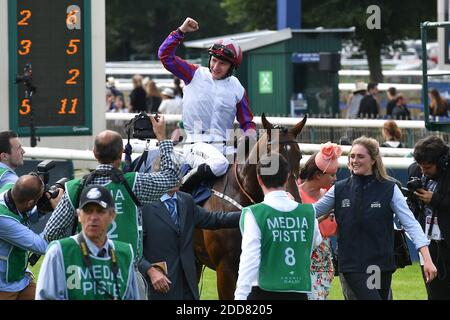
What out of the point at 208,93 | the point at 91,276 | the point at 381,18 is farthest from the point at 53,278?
the point at 381,18

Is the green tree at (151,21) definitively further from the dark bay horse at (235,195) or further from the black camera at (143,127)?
the black camera at (143,127)

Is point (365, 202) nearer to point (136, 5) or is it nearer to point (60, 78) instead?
point (60, 78)

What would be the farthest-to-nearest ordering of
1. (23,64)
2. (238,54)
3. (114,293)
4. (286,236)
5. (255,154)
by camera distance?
(23,64) < (238,54) < (255,154) < (286,236) < (114,293)

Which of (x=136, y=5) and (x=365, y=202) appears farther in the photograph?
(x=136, y=5)

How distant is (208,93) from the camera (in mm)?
10219

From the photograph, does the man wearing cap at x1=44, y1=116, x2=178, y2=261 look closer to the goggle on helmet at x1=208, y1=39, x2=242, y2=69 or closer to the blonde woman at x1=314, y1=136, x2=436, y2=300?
the blonde woman at x1=314, y1=136, x2=436, y2=300

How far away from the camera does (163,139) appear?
27.0 feet

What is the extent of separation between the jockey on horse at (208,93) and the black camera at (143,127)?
5.34 feet

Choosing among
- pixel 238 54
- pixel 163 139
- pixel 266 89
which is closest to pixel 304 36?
pixel 266 89

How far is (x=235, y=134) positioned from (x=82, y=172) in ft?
19.3

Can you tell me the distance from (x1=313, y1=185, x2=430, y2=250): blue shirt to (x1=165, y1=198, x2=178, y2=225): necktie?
1.00m

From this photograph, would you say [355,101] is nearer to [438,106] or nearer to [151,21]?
[438,106]

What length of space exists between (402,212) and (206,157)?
1873mm

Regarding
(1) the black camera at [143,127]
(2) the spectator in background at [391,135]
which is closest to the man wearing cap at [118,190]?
(1) the black camera at [143,127]
